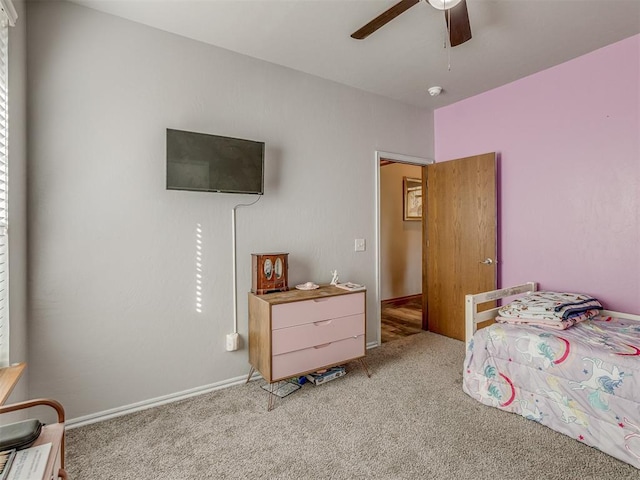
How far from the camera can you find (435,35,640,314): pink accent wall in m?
2.49

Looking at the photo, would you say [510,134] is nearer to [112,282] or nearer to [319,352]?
[319,352]

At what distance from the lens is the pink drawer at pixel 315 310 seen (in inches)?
89.7

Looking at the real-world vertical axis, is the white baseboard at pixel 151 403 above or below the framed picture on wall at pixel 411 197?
below

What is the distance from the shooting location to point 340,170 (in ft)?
10.3

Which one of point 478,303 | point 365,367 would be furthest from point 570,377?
point 365,367

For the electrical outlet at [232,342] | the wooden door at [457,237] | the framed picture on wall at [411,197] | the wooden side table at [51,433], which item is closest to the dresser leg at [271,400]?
the electrical outlet at [232,342]

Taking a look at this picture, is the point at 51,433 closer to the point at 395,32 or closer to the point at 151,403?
the point at 151,403

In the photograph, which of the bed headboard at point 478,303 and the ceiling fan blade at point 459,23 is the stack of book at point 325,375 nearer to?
the bed headboard at point 478,303

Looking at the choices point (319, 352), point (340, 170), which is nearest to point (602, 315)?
point (319, 352)

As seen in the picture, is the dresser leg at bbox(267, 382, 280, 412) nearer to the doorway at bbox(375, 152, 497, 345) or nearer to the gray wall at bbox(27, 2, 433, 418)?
the gray wall at bbox(27, 2, 433, 418)

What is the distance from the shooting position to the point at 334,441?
73.9 inches

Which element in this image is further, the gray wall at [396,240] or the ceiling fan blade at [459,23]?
the gray wall at [396,240]

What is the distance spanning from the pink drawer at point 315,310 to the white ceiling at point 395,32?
1.87m

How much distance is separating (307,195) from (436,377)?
182cm
